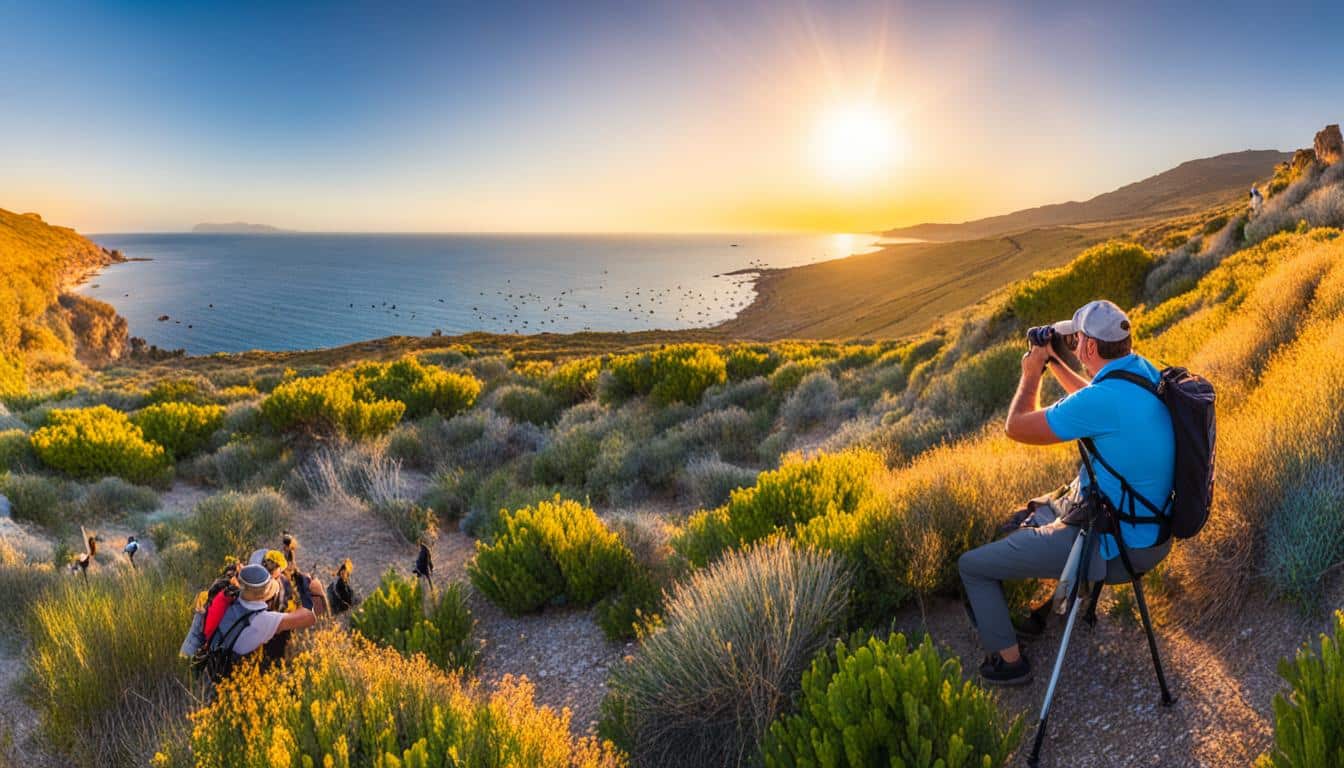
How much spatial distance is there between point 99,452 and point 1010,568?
10595mm

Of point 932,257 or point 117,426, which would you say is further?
point 932,257

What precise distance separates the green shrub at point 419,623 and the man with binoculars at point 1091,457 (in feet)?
10.6

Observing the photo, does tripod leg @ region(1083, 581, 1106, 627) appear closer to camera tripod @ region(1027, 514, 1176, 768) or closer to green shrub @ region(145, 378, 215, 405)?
camera tripod @ region(1027, 514, 1176, 768)

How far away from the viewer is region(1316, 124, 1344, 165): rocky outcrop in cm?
1655

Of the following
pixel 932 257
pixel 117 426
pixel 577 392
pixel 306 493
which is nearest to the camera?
pixel 306 493

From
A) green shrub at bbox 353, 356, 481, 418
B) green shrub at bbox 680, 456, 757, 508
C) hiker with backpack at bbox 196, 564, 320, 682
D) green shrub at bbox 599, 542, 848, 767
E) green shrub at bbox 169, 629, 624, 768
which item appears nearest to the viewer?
green shrub at bbox 169, 629, 624, 768

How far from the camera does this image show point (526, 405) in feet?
42.2

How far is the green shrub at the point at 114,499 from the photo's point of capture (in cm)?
736

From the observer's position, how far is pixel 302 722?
2602 millimetres

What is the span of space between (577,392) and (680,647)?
35.6 feet

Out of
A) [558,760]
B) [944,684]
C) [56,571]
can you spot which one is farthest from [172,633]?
[944,684]

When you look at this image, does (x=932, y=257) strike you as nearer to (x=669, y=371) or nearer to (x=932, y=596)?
(x=669, y=371)

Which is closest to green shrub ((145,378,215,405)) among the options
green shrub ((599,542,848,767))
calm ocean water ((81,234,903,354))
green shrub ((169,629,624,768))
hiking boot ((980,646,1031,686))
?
green shrub ((169,629,624,768))

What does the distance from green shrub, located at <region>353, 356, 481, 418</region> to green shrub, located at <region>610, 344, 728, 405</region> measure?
9.59ft
